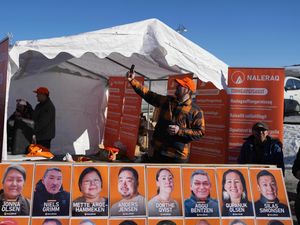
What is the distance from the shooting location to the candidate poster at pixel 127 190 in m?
3.05

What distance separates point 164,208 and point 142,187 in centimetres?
25

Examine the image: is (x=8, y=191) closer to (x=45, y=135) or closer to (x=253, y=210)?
(x=253, y=210)

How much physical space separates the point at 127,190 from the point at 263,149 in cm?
207

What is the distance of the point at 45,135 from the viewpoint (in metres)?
8.39

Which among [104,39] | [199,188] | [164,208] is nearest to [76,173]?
[164,208]

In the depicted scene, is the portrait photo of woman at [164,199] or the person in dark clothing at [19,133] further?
the person in dark clothing at [19,133]

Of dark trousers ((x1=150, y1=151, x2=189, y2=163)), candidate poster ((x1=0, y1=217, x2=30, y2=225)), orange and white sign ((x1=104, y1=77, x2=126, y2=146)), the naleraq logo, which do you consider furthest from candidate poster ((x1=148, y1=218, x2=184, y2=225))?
orange and white sign ((x1=104, y1=77, x2=126, y2=146))

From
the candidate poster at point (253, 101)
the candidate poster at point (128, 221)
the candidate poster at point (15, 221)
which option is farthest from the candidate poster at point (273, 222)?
the candidate poster at point (253, 101)

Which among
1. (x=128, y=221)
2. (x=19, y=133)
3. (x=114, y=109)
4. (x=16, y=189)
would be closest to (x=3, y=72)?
(x=16, y=189)

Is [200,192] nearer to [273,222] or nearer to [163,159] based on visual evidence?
[273,222]

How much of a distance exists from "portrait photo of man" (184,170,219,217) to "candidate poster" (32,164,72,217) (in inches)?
38.7

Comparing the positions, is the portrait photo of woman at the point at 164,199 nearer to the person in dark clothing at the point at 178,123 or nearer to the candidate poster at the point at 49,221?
the candidate poster at the point at 49,221

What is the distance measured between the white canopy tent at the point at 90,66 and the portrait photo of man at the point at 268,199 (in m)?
2.83

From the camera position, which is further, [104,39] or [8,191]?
[104,39]
